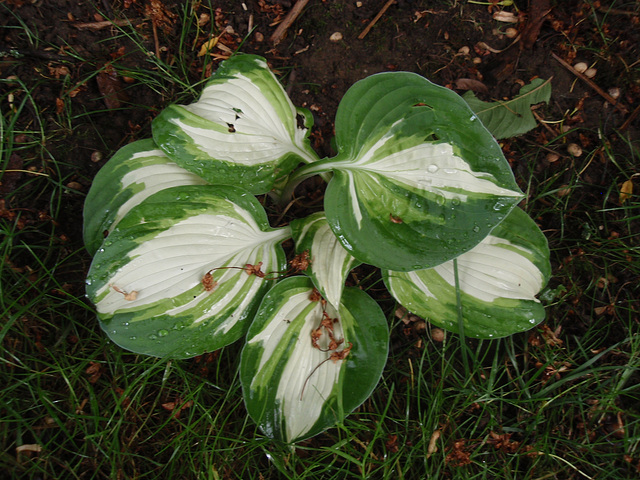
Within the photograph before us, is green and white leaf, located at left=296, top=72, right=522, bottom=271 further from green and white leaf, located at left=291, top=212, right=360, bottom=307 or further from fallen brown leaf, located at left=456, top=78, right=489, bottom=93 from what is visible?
fallen brown leaf, located at left=456, top=78, right=489, bottom=93

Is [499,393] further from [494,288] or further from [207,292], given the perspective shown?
[207,292]

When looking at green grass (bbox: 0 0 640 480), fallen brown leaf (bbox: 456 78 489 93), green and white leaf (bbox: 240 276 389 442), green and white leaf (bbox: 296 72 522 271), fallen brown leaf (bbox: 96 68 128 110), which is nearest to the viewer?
green and white leaf (bbox: 296 72 522 271)

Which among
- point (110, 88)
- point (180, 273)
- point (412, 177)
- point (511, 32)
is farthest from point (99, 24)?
point (511, 32)

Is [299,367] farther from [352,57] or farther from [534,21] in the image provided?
[534,21]

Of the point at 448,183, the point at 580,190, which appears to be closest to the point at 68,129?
the point at 448,183

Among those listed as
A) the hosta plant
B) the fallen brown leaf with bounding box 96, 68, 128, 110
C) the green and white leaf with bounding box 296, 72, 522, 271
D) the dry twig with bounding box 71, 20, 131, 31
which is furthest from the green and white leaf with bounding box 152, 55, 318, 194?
the dry twig with bounding box 71, 20, 131, 31

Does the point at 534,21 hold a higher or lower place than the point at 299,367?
higher

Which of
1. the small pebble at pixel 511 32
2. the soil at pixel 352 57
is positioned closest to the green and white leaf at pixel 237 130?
the soil at pixel 352 57
